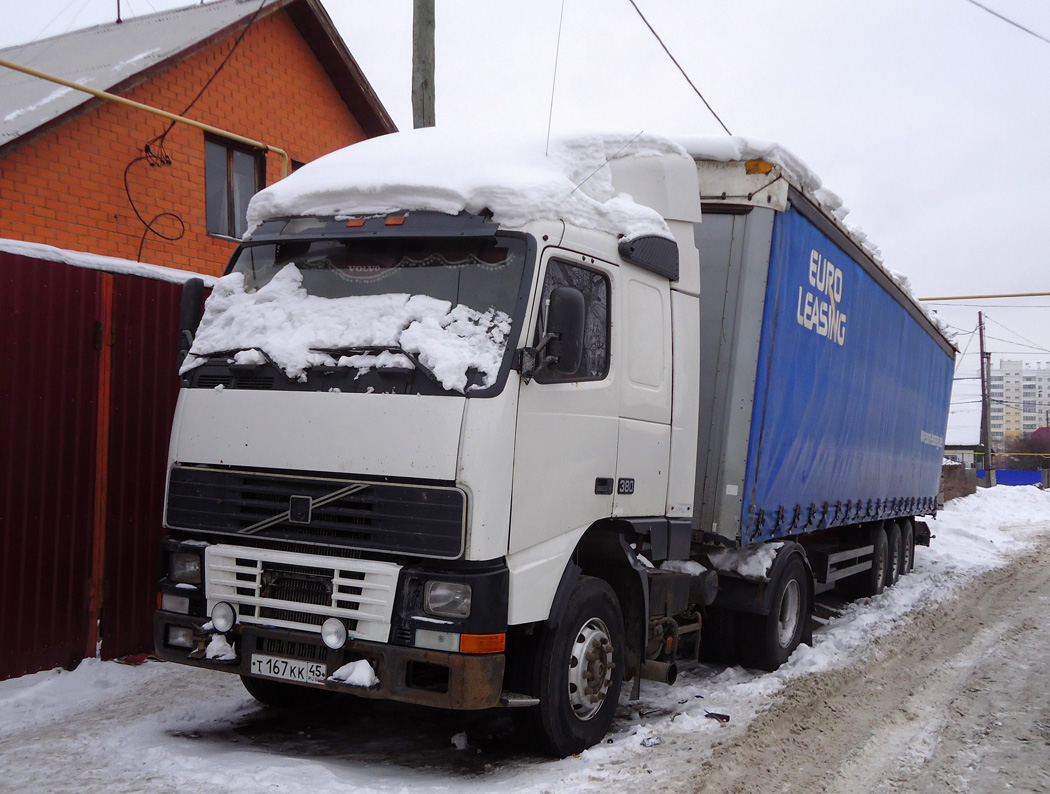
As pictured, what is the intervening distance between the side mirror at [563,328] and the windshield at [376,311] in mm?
193

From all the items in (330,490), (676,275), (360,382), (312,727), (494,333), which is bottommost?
(312,727)

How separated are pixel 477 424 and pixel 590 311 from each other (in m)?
1.13

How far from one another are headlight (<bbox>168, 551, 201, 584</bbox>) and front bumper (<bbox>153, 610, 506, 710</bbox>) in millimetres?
427

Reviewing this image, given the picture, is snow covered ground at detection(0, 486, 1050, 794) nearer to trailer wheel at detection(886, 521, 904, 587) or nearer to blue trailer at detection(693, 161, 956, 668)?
blue trailer at detection(693, 161, 956, 668)

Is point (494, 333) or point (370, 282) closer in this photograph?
point (494, 333)

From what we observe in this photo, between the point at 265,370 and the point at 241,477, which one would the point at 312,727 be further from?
the point at 265,370

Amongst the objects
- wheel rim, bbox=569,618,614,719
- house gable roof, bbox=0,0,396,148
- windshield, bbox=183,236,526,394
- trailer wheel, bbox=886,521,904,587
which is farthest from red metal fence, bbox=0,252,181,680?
trailer wheel, bbox=886,521,904,587

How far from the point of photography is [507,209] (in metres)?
4.73

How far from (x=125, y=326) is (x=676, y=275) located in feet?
13.0

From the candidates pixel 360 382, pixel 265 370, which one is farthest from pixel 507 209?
pixel 265 370

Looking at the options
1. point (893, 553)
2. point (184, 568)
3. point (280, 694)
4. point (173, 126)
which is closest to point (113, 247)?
point (173, 126)

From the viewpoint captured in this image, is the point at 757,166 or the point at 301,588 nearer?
the point at 301,588

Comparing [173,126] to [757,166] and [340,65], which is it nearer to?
[340,65]

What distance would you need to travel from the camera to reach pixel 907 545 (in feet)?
41.2
